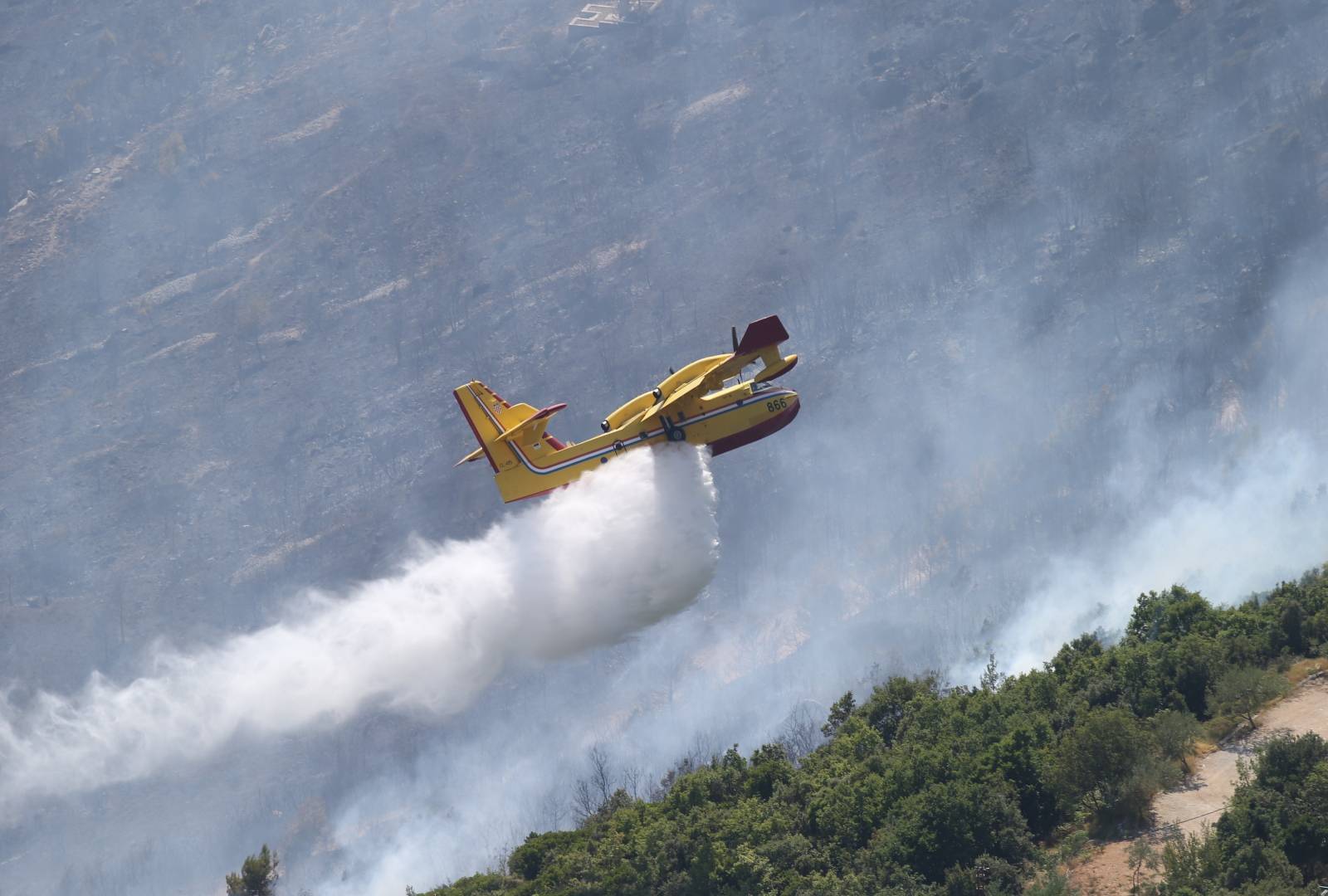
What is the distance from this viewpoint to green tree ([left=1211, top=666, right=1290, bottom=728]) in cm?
6097

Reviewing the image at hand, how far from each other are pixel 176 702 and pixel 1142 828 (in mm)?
64999

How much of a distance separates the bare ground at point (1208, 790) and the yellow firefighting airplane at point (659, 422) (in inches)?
742

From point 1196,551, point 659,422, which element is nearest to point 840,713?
point 659,422

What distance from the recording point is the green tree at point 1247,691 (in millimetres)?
60969

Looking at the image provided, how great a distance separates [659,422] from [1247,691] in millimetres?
22224

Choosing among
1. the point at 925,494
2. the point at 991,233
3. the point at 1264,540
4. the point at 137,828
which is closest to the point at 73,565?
the point at 137,828

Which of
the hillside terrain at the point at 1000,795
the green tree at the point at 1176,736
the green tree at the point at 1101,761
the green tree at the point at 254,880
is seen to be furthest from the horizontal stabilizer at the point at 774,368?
the green tree at the point at 254,880

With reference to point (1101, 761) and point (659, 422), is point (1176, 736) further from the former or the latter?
point (659, 422)

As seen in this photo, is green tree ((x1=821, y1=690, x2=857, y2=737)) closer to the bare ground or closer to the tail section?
the tail section

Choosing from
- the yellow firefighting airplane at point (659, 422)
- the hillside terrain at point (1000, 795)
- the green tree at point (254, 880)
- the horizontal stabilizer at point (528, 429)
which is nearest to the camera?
the hillside terrain at point (1000, 795)

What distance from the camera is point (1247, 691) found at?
200 feet

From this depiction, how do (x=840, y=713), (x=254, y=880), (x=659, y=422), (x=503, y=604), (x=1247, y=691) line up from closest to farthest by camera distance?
(x=1247, y=691)
(x=659, y=422)
(x=503, y=604)
(x=254, y=880)
(x=840, y=713)

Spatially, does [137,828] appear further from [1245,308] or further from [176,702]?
[1245,308]

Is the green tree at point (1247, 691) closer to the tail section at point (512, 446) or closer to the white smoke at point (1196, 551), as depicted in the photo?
the tail section at point (512, 446)
